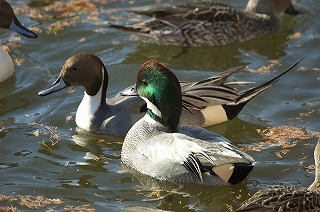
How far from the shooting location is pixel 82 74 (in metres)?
7.89

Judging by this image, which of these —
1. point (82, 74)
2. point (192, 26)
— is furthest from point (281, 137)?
point (192, 26)

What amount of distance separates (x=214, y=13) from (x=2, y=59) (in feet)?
9.71

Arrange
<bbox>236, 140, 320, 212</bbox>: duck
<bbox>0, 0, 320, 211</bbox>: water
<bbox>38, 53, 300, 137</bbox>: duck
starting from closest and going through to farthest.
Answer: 1. <bbox>236, 140, 320, 212</bbox>: duck
2. <bbox>0, 0, 320, 211</bbox>: water
3. <bbox>38, 53, 300, 137</bbox>: duck

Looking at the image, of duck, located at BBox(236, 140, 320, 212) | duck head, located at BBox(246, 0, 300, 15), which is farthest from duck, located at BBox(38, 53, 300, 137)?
duck head, located at BBox(246, 0, 300, 15)

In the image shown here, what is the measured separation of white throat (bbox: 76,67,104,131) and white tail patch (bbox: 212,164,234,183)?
6.43 feet

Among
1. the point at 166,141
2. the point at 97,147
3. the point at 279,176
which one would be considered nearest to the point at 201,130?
the point at 166,141

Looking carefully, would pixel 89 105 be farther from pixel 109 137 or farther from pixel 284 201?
pixel 284 201

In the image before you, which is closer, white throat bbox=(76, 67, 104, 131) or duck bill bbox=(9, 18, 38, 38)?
white throat bbox=(76, 67, 104, 131)

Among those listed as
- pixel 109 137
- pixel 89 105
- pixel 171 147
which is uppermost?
pixel 171 147

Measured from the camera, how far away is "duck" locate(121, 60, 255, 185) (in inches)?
251

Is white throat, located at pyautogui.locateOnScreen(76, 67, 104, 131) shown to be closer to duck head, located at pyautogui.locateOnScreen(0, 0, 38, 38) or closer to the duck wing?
the duck wing

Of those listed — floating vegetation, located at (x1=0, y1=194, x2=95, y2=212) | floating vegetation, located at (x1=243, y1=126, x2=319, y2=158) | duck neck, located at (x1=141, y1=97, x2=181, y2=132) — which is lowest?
floating vegetation, located at (x1=0, y1=194, x2=95, y2=212)

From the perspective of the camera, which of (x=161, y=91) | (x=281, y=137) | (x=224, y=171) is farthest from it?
(x=281, y=137)

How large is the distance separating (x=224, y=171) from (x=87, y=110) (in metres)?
2.09
